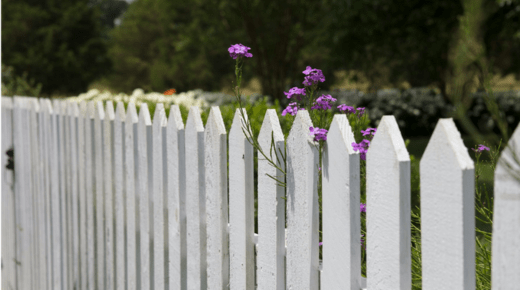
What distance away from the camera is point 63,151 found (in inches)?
129

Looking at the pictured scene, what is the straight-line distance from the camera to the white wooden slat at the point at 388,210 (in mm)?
1128

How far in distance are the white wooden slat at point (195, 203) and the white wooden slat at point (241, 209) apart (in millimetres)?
188

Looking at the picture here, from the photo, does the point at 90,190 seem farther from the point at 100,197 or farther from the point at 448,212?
the point at 448,212

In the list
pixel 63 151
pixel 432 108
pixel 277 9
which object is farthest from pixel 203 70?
pixel 63 151

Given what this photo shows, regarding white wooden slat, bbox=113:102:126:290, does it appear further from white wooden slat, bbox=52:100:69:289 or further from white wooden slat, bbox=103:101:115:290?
white wooden slat, bbox=52:100:69:289

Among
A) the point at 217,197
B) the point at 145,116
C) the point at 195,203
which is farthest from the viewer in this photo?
the point at 145,116

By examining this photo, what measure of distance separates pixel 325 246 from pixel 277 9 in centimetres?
1295

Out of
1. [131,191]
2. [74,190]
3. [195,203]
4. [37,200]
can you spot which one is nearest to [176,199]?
[195,203]

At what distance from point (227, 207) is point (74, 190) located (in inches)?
65.3

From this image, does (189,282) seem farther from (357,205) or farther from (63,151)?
(63,151)

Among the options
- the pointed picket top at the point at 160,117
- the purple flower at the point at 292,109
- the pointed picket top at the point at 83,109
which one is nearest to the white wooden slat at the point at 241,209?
the purple flower at the point at 292,109

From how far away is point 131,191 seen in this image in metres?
2.46

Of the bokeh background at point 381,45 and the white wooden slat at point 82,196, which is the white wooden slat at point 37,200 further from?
the bokeh background at point 381,45

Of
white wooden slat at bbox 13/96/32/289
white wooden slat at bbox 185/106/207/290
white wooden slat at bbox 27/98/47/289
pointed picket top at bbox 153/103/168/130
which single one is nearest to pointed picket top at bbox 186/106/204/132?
white wooden slat at bbox 185/106/207/290
